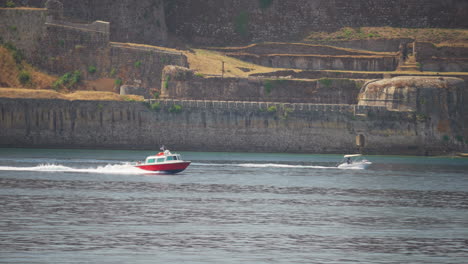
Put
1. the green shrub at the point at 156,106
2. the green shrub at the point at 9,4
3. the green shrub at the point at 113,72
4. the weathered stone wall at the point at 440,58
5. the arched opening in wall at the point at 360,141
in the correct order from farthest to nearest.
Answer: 1. the weathered stone wall at the point at 440,58
2. the green shrub at the point at 9,4
3. the green shrub at the point at 113,72
4. the arched opening in wall at the point at 360,141
5. the green shrub at the point at 156,106

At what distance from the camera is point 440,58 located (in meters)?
129

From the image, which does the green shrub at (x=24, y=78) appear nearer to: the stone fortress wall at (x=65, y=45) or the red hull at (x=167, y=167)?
the stone fortress wall at (x=65, y=45)

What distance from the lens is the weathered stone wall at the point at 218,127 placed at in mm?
106312

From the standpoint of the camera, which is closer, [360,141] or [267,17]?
[360,141]

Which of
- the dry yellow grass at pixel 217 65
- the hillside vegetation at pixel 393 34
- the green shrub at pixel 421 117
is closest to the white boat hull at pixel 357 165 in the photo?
the green shrub at pixel 421 117

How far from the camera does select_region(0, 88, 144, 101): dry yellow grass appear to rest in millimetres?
107000

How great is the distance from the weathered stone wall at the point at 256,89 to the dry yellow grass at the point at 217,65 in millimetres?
2588

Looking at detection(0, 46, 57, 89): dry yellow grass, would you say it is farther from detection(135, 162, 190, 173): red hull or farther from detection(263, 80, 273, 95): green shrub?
detection(135, 162, 190, 173): red hull

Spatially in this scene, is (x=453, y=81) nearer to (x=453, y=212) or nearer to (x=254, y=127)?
(x=254, y=127)

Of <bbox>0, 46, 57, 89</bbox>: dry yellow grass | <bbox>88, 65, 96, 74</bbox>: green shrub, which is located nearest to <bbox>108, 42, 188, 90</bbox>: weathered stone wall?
<bbox>88, 65, 96, 74</bbox>: green shrub

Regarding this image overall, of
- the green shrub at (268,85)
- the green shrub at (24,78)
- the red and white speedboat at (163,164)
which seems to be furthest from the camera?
the green shrub at (268,85)

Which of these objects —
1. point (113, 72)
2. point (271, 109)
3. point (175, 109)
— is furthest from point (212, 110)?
point (113, 72)

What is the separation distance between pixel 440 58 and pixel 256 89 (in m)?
24.4

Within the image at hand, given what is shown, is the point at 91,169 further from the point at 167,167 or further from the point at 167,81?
the point at 167,81
